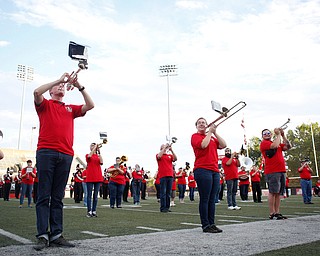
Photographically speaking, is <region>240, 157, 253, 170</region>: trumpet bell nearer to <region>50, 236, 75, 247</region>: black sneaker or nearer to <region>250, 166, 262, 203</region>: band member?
A: <region>250, 166, 262, 203</region>: band member

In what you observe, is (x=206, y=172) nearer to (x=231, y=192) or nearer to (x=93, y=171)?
(x=93, y=171)

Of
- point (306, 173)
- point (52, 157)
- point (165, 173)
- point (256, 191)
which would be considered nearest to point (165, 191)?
point (165, 173)

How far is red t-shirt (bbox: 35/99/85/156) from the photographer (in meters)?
4.41

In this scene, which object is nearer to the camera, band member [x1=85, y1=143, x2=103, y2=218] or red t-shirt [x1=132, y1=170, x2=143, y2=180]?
band member [x1=85, y1=143, x2=103, y2=218]

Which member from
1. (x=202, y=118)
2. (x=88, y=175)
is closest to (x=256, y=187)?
(x=88, y=175)

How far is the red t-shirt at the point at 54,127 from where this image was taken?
14.5ft

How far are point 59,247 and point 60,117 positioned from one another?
162 centimetres

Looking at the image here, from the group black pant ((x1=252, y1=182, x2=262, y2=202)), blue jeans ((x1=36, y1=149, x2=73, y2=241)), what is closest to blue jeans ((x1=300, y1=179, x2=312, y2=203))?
black pant ((x1=252, y1=182, x2=262, y2=202))

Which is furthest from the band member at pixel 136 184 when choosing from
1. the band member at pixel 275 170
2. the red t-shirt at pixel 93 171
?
the band member at pixel 275 170

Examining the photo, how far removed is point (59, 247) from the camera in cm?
413

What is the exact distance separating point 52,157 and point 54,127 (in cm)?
39

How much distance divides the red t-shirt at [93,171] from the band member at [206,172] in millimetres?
4165

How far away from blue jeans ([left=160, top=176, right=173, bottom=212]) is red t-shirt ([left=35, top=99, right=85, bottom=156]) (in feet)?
20.6

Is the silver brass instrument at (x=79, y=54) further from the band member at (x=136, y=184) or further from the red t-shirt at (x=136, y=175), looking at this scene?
the red t-shirt at (x=136, y=175)
